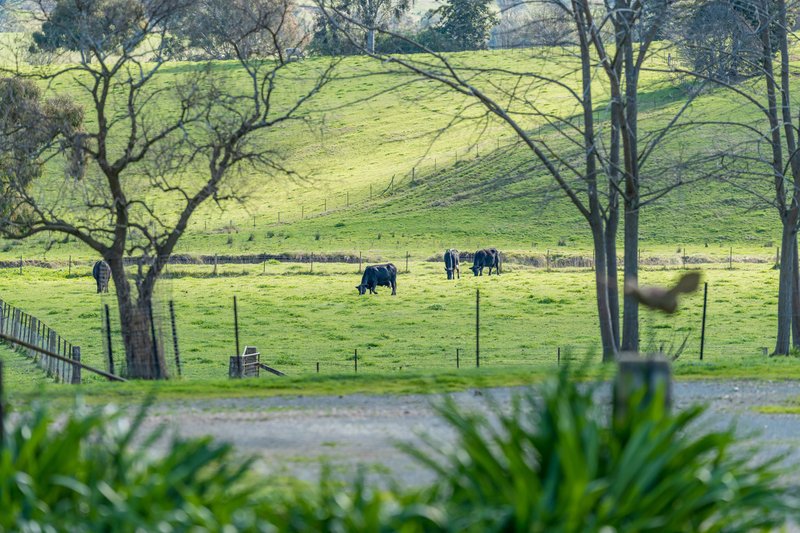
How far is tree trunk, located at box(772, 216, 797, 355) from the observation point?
22.3 metres

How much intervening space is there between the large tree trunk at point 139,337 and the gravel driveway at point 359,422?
754 cm

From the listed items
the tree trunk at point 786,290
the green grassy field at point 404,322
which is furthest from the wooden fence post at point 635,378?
the tree trunk at point 786,290

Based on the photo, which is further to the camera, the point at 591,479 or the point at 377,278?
the point at 377,278

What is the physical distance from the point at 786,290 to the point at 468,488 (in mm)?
19123

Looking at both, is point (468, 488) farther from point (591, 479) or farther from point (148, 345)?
point (148, 345)

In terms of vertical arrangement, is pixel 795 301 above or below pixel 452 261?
below

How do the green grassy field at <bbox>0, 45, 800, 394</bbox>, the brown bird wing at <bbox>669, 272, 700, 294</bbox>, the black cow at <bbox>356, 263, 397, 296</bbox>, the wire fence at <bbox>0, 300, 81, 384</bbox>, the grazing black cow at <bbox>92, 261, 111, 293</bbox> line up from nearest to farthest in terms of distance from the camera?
1. the brown bird wing at <bbox>669, 272, 700, 294</bbox>
2. the wire fence at <bbox>0, 300, 81, 384</bbox>
3. the green grassy field at <bbox>0, 45, 800, 394</bbox>
4. the grazing black cow at <bbox>92, 261, 111, 293</bbox>
5. the black cow at <bbox>356, 263, 397, 296</bbox>

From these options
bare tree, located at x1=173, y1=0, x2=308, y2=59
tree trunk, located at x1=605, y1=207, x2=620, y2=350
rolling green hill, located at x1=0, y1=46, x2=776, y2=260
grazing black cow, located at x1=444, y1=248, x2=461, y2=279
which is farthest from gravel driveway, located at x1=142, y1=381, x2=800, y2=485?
rolling green hill, located at x1=0, y1=46, x2=776, y2=260

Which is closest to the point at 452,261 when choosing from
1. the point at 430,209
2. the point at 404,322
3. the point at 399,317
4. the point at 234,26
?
the point at 399,317

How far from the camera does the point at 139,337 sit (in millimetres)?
20562

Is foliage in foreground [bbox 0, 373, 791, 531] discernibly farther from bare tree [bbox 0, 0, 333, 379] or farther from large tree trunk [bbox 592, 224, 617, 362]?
bare tree [bbox 0, 0, 333, 379]

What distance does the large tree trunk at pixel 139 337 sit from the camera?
20484 mm

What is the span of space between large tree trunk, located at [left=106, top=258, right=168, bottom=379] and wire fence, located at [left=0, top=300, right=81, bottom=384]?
55.8 inches

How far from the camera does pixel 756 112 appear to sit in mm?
68750
